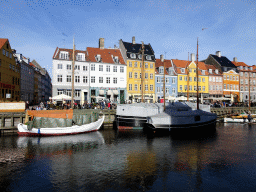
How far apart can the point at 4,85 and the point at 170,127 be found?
37874mm

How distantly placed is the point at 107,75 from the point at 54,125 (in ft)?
101

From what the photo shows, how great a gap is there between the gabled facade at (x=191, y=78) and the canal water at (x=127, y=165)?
141 ft

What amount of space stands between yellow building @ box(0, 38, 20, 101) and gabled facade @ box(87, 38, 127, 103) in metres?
18.6

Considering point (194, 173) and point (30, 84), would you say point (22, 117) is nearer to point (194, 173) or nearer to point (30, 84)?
point (194, 173)

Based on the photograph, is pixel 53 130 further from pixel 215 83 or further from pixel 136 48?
pixel 215 83

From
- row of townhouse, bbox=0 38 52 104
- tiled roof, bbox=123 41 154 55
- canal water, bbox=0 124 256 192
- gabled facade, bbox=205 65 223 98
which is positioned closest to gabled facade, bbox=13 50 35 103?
row of townhouse, bbox=0 38 52 104

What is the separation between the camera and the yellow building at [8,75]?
4675cm

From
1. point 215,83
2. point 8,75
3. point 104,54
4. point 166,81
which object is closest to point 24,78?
point 8,75

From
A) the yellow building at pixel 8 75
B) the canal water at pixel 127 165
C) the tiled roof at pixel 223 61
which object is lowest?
the canal water at pixel 127 165

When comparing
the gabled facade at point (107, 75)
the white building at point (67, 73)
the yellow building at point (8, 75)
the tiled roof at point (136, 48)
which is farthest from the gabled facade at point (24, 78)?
the tiled roof at point (136, 48)

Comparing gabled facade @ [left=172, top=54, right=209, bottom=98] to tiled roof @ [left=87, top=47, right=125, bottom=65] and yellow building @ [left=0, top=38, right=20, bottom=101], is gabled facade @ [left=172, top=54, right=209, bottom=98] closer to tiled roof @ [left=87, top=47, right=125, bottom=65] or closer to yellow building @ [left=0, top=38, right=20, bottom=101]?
tiled roof @ [left=87, top=47, right=125, bottom=65]

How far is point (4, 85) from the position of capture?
4781 cm

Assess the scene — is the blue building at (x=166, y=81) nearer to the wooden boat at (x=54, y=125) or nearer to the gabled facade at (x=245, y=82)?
the gabled facade at (x=245, y=82)

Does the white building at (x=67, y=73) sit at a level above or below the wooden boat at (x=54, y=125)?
above
